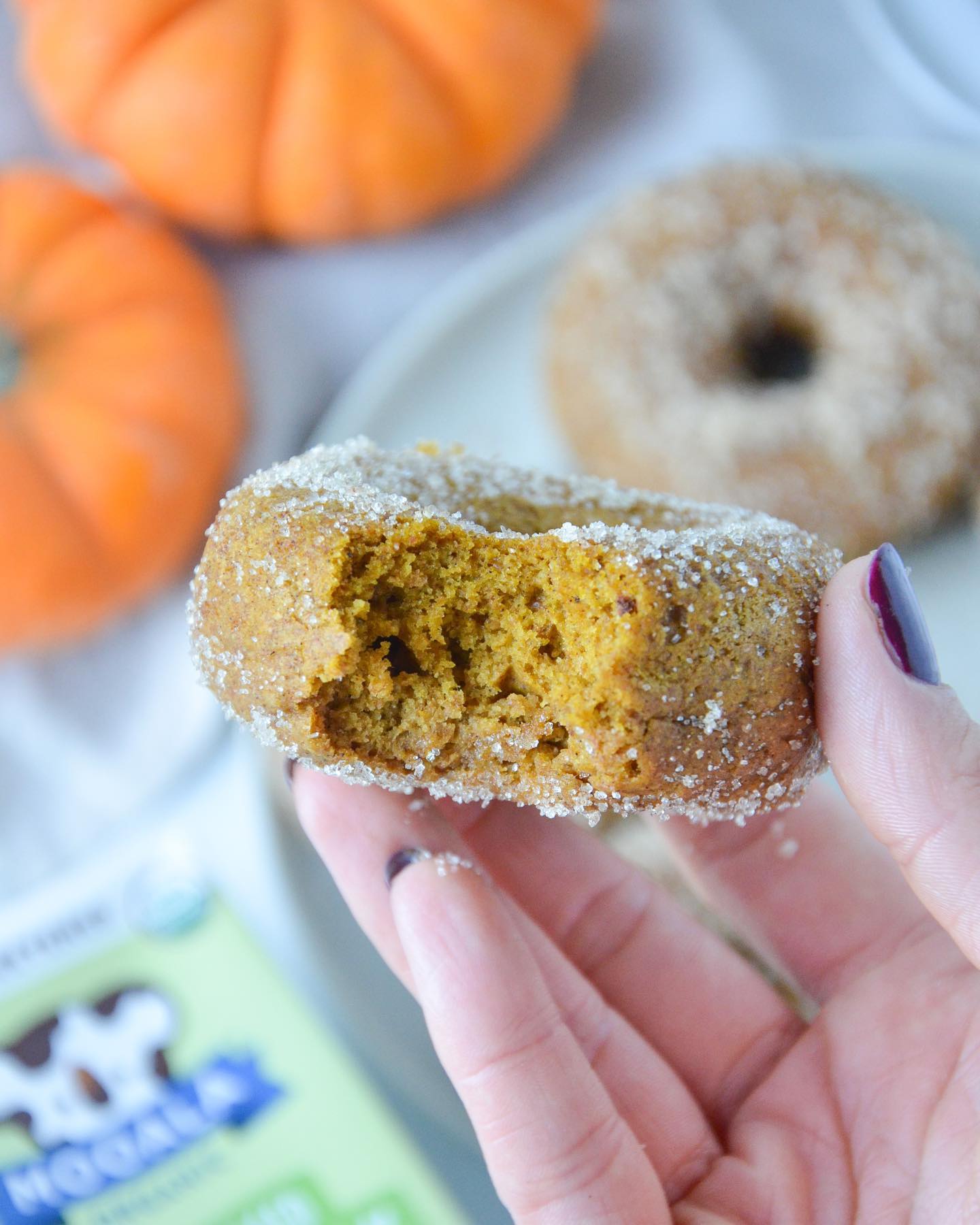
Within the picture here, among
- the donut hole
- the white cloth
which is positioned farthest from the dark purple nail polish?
the donut hole

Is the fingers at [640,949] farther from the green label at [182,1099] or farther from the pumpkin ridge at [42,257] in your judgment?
the pumpkin ridge at [42,257]

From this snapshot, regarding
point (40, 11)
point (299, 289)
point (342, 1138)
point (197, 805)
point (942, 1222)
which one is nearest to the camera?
point (942, 1222)

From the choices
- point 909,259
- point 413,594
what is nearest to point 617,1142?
point 413,594

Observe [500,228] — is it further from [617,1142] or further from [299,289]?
[617,1142]

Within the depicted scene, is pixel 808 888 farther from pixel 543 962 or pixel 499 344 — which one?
pixel 499 344

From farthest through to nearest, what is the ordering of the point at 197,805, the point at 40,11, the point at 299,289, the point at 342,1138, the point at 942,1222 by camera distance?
the point at 299,289
the point at 40,11
the point at 197,805
the point at 342,1138
the point at 942,1222

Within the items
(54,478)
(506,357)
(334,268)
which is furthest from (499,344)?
(54,478)

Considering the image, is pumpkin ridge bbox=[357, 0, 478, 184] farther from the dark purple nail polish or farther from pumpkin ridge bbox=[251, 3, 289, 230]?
the dark purple nail polish
